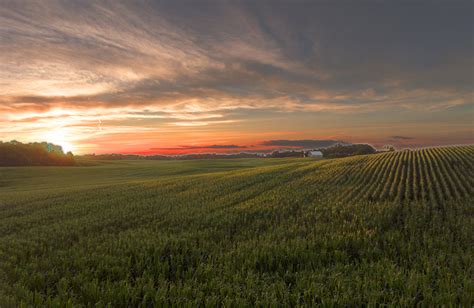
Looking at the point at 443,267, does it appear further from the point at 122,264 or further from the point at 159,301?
the point at 122,264

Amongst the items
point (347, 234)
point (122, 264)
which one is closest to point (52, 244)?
point (122, 264)

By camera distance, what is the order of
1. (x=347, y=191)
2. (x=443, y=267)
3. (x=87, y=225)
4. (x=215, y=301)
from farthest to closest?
(x=347, y=191) < (x=87, y=225) < (x=443, y=267) < (x=215, y=301)

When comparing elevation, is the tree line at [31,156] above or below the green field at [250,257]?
above

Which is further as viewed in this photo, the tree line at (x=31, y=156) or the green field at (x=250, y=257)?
the tree line at (x=31, y=156)

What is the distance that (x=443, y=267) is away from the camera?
26.6 ft

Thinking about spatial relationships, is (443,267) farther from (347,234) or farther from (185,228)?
(185,228)

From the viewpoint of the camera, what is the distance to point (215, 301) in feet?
21.0

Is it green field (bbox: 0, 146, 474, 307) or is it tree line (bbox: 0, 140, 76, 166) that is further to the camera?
tree line (bbox: 0, 140, 76, 166)

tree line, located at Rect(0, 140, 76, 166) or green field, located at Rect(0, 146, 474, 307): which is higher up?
tree line, located at Rect(0, 140, 76, 166)

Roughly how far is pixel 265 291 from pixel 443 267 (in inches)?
217

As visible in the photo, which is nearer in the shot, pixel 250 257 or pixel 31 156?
pixel 250 257

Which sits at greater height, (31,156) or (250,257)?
(31,156)

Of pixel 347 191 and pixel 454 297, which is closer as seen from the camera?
pixel 454 297

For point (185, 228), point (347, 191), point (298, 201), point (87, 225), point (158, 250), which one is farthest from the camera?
point (347, 191)
